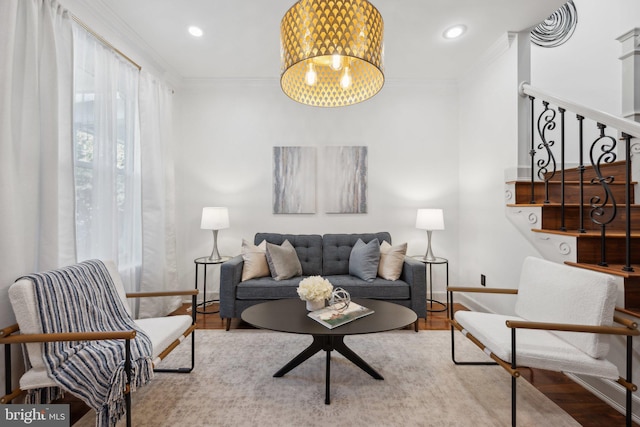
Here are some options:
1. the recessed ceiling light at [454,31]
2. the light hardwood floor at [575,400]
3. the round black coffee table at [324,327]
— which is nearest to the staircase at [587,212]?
the light hardwood floor at [575,400]

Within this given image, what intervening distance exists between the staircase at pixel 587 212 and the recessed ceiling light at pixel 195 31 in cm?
306

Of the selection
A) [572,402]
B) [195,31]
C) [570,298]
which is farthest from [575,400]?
[195,31]

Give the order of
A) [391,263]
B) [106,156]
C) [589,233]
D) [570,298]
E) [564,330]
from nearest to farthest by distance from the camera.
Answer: [564,330] → [570,298] → [589,233] → [106,156] → [391,263]

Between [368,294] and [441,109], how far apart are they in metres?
2.63

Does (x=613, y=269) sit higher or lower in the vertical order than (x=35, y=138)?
lower

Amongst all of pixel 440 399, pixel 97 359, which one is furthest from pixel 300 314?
pixel 97 359

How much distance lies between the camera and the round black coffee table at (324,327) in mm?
1951

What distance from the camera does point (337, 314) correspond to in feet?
A: 7.13

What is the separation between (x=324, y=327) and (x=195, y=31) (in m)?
2.90

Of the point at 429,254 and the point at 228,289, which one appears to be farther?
the point at 429,254

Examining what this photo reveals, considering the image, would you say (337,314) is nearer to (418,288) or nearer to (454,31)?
(418,288)

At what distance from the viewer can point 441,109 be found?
4094mm

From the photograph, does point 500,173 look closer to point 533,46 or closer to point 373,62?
point 533,46

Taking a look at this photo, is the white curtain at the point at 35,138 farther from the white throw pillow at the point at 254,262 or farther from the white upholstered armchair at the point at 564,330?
the white upholstered armchair at the point at 564,330
